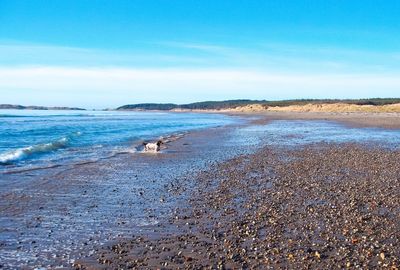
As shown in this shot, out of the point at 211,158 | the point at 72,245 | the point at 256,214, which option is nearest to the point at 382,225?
the point at 256,214

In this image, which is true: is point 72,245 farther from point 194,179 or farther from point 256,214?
point 194,179

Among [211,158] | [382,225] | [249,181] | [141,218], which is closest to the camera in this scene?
[382,225]

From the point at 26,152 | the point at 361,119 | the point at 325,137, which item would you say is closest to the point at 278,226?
the point at 26,152

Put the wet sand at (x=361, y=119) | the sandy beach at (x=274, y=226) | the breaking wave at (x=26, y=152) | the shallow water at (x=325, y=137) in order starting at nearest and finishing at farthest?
the sandy beach at (x=274, y=226) → the breaking wave at (x=26, y=152) → the shallow water at (x=325, y=137) → the wet sand at (x=361, y=119)

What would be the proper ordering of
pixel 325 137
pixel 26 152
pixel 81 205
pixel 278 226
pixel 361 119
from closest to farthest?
pixel 278 226 → pixel 81 205 → pixel 26 152 → pixel 325 137 → pixel 361 119

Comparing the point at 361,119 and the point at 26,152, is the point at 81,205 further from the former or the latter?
the point at 361,119

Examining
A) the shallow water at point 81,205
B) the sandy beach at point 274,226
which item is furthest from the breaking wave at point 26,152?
the sandy beach at point 274,226

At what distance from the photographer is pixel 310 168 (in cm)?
1789

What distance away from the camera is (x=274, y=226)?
9492mm

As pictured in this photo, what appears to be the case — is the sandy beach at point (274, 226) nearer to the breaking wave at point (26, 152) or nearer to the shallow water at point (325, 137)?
the breaking wave at point (26, 152)

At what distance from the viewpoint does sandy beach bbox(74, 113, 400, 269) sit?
751cm

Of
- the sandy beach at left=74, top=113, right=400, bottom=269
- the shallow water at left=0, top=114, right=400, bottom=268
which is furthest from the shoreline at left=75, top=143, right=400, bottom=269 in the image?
the shallow water at left=0, top=114, right=400, bottom=268

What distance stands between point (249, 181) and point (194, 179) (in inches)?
79.4

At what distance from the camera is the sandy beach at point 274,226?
296 inches
